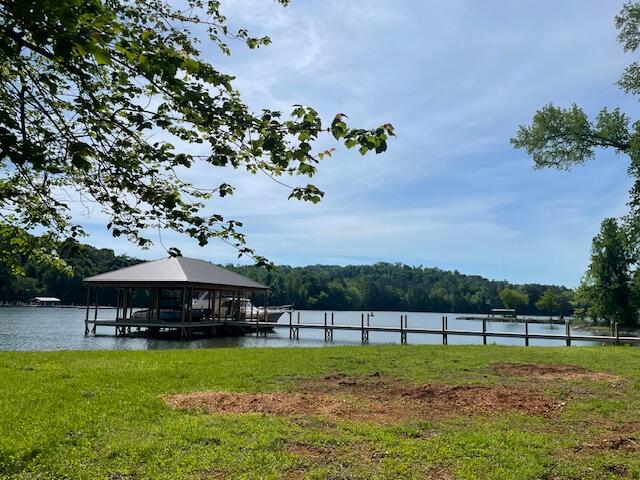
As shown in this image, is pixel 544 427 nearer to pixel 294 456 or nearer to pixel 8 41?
pixel 294 456

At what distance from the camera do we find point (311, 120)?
3.53 m

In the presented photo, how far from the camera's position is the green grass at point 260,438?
4906 millimetres

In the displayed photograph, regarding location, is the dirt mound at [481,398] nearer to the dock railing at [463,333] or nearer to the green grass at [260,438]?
the green grass at [260,438]

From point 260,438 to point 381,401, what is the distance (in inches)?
112

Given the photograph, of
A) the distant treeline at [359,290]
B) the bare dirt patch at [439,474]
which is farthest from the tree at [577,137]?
the distant treeline at [359,290]

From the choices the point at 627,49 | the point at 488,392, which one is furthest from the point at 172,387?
the point at 627,49

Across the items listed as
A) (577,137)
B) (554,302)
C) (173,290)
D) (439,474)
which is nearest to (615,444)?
(439,474)

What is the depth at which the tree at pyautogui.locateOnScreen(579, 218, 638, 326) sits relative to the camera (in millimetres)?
58000

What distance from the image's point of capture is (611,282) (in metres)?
58.6

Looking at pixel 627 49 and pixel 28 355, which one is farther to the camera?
pixel 627 49

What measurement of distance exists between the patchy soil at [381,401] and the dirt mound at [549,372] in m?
2.19

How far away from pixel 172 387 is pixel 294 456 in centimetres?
457

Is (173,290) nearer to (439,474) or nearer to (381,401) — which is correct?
(381,401)

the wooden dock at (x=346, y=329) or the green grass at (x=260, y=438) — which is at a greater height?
the green grass at (x=260, y=438)
